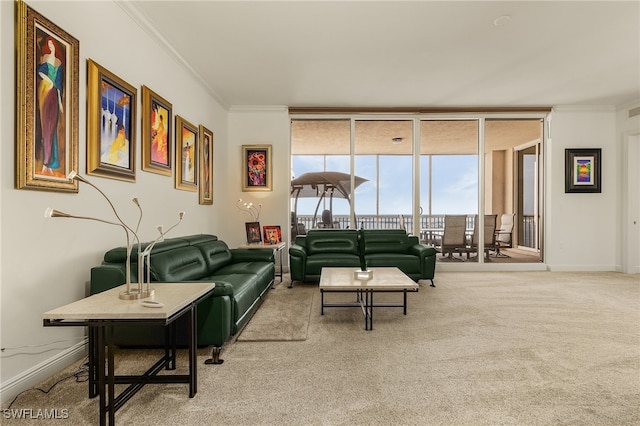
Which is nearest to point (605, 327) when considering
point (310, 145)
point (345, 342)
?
point (345, 342)

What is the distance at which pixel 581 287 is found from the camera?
526cm

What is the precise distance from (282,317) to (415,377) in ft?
5.65

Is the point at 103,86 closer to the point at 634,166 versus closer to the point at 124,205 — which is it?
the point at 124,205

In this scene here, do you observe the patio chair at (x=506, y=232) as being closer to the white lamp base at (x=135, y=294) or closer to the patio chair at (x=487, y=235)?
the patio chair at (x=487, y=235)

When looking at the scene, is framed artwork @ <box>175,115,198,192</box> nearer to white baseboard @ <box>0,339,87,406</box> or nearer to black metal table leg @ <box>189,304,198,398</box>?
white baseboard @ <box>0,339,87,406</box>

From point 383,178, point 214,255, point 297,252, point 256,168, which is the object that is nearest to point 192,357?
point 214,255

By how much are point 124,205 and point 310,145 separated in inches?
181

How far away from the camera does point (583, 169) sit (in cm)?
656

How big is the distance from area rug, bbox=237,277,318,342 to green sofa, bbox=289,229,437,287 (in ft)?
1.15

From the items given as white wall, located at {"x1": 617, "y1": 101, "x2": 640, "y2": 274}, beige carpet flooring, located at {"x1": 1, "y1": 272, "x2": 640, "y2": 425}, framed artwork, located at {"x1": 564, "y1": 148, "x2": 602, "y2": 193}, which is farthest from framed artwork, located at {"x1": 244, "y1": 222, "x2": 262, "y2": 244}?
white wall, located at {"x1": 617, "y1": 101, "x2": 640, "y2": 274}

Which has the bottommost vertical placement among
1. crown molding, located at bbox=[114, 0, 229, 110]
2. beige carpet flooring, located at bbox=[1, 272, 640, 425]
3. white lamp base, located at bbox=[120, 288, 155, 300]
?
beige carpet flooring, located at bbox=[1, 272, 640, 425]

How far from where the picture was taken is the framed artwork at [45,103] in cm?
217

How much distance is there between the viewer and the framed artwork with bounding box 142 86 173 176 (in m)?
3.63

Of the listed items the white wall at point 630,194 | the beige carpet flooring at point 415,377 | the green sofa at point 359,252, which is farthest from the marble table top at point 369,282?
the white wall at point 630,194
